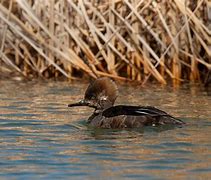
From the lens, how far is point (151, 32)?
1119cm

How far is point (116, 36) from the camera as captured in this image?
37.4 ft

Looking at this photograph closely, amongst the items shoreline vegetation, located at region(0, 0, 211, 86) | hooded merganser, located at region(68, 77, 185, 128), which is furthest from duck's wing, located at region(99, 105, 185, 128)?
shoreline vegetation, located at region(0, 0, 211, 86)

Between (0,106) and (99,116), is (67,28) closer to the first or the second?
(0,106)

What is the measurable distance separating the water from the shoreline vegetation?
2.84 feet

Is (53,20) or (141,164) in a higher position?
(53,20)

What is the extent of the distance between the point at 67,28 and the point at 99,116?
3282 mm

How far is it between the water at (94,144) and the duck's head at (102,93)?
9.7 inches

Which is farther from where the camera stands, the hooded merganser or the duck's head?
the duck's head

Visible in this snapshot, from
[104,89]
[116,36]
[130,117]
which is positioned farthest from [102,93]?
[116,36]

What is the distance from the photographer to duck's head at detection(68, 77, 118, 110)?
8.69 meters

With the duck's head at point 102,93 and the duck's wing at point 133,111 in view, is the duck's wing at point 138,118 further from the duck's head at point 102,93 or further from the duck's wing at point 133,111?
the duck's head at point 102,93

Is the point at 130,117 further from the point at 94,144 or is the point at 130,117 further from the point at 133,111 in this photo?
the point at 94,144

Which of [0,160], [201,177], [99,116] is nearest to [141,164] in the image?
[201,177]

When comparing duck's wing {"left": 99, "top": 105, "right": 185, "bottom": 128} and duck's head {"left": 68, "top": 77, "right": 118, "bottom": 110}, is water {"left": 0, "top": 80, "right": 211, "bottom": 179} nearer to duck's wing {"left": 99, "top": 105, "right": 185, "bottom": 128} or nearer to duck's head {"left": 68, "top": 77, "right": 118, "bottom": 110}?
duck's wing {"left": 99, "top": 105, "right": 185, "bottom": 128}
